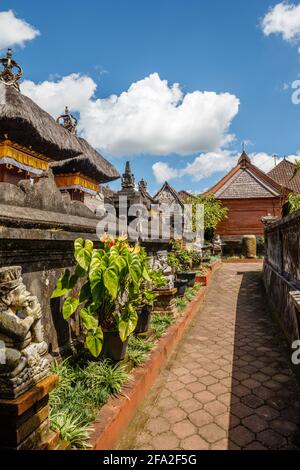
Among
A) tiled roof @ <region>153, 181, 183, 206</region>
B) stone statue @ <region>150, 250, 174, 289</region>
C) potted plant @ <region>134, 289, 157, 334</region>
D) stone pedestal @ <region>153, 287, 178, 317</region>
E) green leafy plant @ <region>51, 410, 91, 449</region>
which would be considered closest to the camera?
green leafy plant @ <region>51, 410, 91, 449</region>

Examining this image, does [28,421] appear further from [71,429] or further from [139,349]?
[139,349]

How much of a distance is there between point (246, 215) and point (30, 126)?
17.9 m

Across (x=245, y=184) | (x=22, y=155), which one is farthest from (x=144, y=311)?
(x=245, y=184)

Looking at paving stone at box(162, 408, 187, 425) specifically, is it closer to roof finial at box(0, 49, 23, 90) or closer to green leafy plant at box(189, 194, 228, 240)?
roof finial at box(0, 49, 23, 90)

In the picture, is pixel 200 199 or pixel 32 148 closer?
pixel 32 148

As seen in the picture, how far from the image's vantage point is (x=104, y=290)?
299cm

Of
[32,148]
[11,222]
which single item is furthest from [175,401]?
[32,148]

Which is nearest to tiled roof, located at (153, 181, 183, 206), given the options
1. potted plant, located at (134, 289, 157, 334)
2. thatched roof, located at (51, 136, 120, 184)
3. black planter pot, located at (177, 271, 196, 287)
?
thatched roof, located at (51, 136, 120, 184)

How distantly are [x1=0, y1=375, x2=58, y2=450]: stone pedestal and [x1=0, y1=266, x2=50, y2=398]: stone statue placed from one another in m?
0.05

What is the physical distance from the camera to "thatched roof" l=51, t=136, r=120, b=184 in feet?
44.4

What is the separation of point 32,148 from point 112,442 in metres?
9.32

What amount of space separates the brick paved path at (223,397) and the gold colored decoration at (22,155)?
7.30 metres
